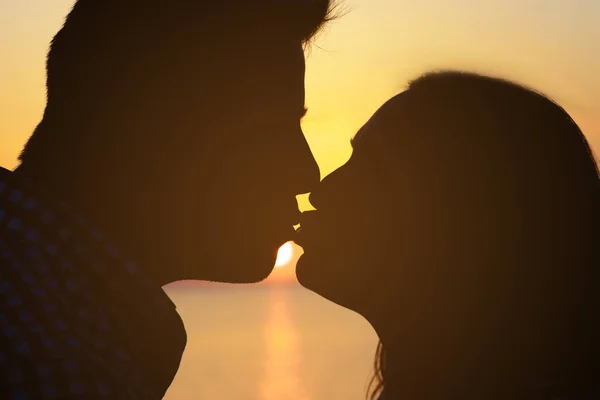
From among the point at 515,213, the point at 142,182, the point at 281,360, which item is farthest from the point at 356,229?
the point at 281,360

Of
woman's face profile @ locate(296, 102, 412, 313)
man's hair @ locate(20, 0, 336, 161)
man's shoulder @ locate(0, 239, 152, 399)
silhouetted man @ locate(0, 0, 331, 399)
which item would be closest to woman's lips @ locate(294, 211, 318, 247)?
woman's face profile @ locate(296, 102, 412, 313)

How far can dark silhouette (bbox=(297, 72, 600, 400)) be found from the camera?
5.25m

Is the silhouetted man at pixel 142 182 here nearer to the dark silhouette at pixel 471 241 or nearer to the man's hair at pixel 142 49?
the man's hair at pixel 142 49

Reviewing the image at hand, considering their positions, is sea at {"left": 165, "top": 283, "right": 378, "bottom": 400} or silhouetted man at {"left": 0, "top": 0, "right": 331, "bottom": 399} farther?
sea at {"left": 165, "top": 283, "right": 378, "bottom": 400}

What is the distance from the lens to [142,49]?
443 cm

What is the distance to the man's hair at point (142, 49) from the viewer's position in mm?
4145

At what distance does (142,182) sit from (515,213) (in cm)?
250

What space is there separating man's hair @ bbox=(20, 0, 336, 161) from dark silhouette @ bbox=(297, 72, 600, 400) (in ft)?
4.47

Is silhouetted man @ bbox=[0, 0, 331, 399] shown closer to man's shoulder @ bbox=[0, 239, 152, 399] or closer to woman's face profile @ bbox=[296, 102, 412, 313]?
man's shoulder @ bbox=[0, 239, 152, 399]

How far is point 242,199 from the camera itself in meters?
4.94

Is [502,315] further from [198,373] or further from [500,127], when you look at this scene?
[198,373]

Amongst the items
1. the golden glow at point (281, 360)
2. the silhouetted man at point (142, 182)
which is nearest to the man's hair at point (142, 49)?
the silhouetted man at point (142, 182)

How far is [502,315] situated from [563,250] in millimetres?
563

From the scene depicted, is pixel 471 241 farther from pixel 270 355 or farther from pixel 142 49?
pixel 270 355
